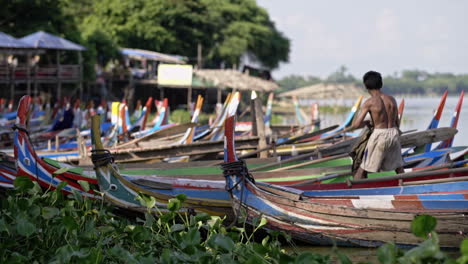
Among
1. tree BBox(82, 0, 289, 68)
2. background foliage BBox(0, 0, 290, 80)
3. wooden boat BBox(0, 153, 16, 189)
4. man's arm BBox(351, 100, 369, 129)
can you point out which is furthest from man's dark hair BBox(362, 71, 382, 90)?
tree BBox(82, 0, 289, 68)

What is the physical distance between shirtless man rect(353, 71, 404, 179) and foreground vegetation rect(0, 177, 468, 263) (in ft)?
5.22

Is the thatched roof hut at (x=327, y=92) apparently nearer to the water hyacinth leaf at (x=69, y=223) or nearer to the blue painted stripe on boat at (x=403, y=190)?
the blue painted stripe on boat at (x=403, y=190)

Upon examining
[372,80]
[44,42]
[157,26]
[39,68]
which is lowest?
[39,68]

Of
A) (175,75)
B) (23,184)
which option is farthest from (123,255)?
(175,75)

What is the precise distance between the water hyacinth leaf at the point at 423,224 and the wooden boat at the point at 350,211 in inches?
105

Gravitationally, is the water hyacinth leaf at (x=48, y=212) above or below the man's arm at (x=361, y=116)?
below

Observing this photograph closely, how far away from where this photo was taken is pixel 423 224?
3.73 meters

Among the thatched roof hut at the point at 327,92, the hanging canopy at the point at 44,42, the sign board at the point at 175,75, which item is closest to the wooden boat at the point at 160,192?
the hanging canopy at the point at 44,42

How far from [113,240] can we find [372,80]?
9.88 feet

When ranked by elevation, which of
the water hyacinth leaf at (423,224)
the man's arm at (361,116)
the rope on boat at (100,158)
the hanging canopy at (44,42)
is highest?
the hanging canopy at (44,42)

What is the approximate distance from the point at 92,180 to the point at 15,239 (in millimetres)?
2215

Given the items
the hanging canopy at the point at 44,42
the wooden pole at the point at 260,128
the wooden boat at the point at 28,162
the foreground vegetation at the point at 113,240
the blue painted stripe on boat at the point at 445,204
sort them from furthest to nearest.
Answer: the hanging canopy at the point at 44,42 → the wooden pole at the point at 260,128 → the wooden boat at the point at 28,162 → the blue painted stripe on boat at the point at 445,204 → the foreground vegetation at the point at 113,240

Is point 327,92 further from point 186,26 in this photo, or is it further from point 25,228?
point 25,228

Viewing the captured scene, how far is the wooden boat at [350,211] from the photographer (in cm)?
639
